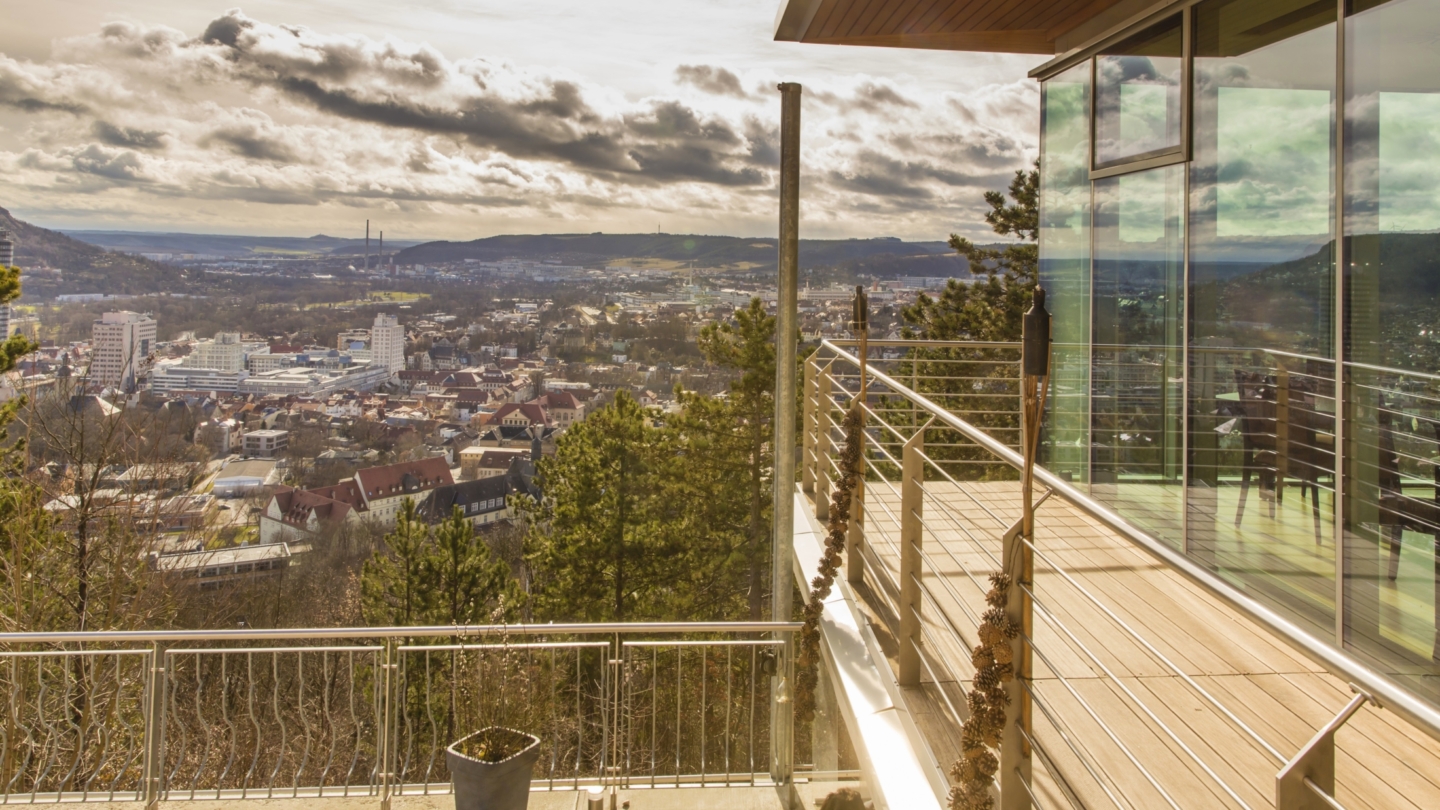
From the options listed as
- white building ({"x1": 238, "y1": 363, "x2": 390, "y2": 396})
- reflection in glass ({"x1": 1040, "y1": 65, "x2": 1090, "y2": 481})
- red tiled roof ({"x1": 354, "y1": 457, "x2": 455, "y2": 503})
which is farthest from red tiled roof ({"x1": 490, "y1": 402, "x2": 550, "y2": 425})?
reflection in glass ({"x1": 1040, "y1": 65, "x2": 1090, "y2": 481})

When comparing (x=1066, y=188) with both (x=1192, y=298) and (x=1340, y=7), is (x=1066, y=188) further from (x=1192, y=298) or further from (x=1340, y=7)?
(x=1340, y=7)

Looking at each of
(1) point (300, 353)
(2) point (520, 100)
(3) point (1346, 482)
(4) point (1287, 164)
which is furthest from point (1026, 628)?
(2) point (520, 100)

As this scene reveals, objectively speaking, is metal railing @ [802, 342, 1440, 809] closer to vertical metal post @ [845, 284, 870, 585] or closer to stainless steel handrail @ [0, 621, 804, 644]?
vertical metal post @ [845, 284, 870, 585]

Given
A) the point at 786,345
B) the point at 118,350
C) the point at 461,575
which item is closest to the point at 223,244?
the point at 118,350

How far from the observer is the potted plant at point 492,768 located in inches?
170

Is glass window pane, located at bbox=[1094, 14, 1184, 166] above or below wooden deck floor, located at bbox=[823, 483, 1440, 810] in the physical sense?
above

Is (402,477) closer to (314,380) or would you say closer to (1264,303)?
(314,380)

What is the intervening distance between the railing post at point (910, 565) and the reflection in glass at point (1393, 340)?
156 centimetres

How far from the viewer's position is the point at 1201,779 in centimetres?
223

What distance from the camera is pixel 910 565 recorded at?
3.10m

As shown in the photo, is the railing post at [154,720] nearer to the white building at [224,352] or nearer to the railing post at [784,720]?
the railing post at [784,720]

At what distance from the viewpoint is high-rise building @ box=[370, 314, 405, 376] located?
33406mm

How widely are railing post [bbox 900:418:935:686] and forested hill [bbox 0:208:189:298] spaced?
33.3 m

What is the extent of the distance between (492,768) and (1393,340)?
158 inches
